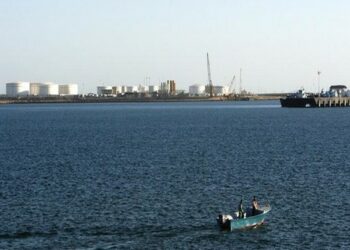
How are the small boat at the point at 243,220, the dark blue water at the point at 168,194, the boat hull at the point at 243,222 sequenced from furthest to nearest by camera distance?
the boat hull at the point at 243,222, the small boat at the point at 243,220, the dark blue water at the point at 168,194

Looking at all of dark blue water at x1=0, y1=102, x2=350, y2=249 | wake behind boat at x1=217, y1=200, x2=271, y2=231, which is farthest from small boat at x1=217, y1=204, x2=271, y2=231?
dark blue water at x1=0, y1=102, x2=350, y2=249

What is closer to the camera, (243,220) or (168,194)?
(243,220)

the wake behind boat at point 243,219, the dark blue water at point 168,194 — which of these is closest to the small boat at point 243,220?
the wake behind boat at point 243,219

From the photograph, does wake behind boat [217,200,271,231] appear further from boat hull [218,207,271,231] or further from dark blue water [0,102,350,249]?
dark blue water [0,102,350,249]

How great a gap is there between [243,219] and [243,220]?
78mm

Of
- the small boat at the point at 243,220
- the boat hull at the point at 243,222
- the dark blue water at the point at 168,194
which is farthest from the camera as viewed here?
the boat hull at the point at 243,222

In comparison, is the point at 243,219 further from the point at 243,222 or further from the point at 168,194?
the point at 168,194

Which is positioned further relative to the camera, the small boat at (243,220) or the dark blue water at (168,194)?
the small boat at (243,220)

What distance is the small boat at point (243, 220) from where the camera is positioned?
57.1 meters

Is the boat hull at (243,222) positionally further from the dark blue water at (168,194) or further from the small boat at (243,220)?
the dark blue water at (168,194)

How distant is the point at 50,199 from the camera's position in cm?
7019

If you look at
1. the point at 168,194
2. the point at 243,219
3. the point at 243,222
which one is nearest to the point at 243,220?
the point at 243,219

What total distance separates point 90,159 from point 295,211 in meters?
47.3

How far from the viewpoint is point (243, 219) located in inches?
2285
